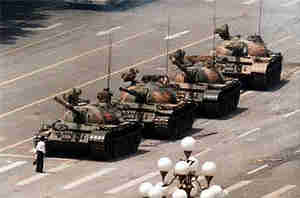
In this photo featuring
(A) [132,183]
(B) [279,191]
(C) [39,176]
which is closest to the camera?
(B) [279,191]

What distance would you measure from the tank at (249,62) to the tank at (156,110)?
420 inches

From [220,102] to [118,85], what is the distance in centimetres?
891

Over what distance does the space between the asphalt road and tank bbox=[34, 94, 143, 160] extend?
0.54 meters

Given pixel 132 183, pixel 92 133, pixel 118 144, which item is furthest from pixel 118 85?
pixel 132 183

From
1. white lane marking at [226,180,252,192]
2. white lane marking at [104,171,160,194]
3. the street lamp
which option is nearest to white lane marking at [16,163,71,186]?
white lane marking at [104,171,160,194]

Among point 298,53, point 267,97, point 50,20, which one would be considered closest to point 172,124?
point 267,97

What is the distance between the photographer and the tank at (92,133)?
58.7 m

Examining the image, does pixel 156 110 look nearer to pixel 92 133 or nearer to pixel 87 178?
pixel 92 133

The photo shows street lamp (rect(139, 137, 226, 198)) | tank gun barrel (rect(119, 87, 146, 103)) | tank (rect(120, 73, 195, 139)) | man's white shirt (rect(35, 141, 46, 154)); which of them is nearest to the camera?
street lamp (rect(139, 137, 226, 198))

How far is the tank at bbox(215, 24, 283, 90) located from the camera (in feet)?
250

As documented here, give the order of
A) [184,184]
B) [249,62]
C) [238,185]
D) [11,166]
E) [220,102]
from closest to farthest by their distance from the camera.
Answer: [184,184], [238,185], [11,166], [220,102], [249,62]

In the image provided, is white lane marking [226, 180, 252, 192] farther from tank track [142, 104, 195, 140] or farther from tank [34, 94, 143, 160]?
tank track [142, 104, 195, 140]

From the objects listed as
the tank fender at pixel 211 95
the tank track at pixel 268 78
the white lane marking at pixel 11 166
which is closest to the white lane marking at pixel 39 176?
the white lane marking at pixel 11 166

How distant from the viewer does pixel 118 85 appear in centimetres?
7656
